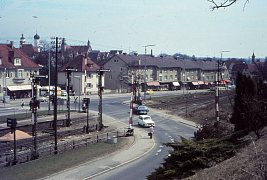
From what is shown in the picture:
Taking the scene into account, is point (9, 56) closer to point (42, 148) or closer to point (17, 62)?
point (17, 62)

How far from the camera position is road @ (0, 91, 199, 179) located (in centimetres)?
2525

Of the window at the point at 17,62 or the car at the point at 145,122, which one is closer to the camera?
the car at the point at 145,122

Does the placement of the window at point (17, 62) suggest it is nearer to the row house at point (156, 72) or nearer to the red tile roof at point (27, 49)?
the row house at point (156, 72)

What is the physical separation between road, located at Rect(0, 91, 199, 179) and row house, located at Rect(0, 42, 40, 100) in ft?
25.8

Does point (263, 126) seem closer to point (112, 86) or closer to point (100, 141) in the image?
point (100, 141)

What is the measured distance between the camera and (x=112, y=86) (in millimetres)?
101938

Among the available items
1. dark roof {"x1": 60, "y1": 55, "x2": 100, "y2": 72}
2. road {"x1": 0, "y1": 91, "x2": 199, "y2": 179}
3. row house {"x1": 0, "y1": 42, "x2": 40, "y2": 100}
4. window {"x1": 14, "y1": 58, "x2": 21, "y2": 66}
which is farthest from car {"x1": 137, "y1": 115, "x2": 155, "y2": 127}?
dark roof {"x1": 60, "y1": 55, "x2": 100, "y2": 72}

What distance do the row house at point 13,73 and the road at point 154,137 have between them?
7859 mm

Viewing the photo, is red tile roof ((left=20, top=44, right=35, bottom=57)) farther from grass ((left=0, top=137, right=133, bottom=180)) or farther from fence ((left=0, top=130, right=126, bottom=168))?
grass ((left=0, top=137, right=133, bottom=180))

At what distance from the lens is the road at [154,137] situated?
2525 cm

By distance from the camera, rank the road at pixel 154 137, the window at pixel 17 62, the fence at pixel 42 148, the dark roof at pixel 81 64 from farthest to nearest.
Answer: the dark roof at pixel 81 64
the window at pixel 17 62
the fence at pixel 42 148
the road at pixel 154 137

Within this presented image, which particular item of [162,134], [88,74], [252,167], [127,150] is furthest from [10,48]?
[252,167]

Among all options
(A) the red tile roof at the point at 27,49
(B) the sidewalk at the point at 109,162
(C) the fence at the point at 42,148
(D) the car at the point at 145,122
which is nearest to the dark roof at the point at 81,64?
(D) the car at the point at 145,122

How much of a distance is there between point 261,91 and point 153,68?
8055cm
